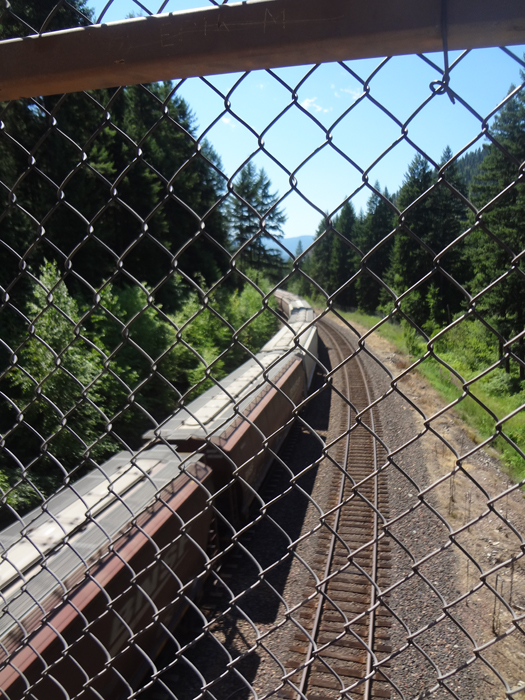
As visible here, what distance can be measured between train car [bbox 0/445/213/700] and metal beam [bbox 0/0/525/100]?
1.68 metres

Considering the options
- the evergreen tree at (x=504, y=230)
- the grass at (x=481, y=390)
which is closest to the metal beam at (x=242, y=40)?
the evergreen tree at (x=504, y=230)

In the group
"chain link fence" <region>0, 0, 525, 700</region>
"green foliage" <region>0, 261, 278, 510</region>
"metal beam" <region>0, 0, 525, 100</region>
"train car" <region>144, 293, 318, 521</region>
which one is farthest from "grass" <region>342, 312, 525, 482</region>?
"metal beam" <region>0, 0, 525, 100</region>

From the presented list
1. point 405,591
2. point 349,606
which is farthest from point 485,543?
point 349,606

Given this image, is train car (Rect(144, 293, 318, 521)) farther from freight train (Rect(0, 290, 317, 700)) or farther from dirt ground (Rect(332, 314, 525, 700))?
dirt ground (Rect(332, 314, 525, 700))

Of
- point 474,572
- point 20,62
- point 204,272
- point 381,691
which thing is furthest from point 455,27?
point 204,272

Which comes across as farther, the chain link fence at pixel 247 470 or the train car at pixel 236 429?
the train car at pixel 236 429

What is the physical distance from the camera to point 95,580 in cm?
222

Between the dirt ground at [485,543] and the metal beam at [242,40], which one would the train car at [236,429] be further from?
the metal beam at [242,40]

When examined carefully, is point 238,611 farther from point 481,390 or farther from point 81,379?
point 481,390

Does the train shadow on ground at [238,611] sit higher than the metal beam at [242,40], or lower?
lower

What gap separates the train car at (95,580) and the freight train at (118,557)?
12 millimetres

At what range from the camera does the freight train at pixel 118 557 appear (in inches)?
74.2

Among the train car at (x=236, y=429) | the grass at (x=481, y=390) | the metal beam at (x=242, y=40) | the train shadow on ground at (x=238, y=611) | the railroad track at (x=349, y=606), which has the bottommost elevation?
the grass at (x=481, y=390)

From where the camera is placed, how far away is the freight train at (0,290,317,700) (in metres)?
1.89
